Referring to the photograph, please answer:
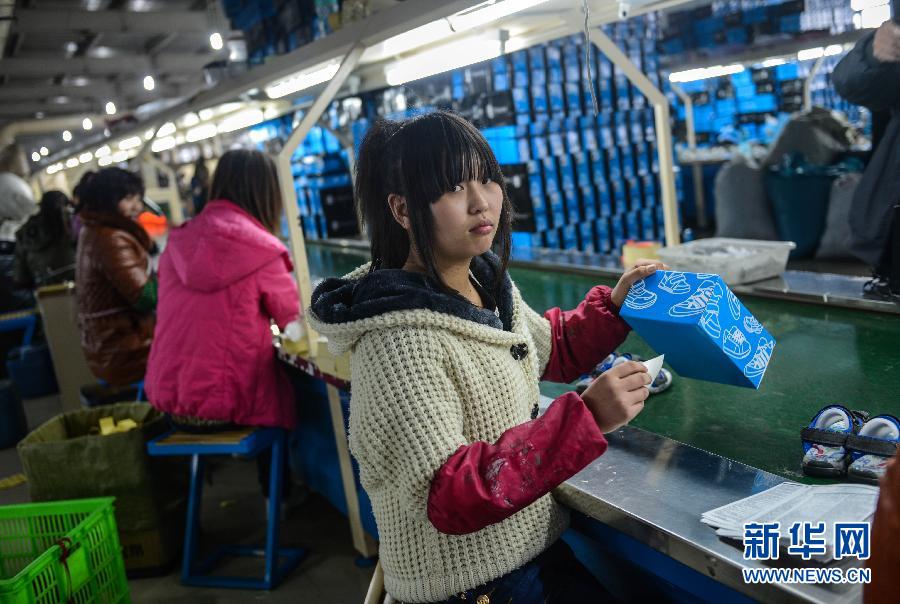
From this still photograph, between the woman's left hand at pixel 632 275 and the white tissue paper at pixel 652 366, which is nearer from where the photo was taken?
the white tissue paper at pixel 652 366

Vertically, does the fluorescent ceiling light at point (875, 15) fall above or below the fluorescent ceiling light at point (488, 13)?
below

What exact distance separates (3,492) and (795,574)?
4.57 meters

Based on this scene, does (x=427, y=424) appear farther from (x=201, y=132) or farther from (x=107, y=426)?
(x=201, y=132)

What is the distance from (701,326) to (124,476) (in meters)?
2.58

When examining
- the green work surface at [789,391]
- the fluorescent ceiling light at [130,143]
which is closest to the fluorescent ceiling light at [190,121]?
the fluorescent ceiling light at [130,143]

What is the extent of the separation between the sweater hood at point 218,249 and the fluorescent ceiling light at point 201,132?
11.2 ft

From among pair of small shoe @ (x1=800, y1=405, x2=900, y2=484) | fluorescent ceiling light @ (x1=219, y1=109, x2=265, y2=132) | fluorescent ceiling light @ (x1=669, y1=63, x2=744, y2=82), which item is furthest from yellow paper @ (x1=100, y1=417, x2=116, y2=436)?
fluorescent ceiling light @ (x1=669, y1=63, x2=744, y2=82)

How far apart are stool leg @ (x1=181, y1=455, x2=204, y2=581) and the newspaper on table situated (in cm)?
234

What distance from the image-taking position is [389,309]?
1.36m

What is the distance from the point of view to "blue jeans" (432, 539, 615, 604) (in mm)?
1423

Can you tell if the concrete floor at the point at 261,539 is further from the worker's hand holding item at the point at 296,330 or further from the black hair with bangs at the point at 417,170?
the black hair with bangs at the point at 417,170

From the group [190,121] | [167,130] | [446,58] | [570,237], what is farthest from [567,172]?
[167,130]

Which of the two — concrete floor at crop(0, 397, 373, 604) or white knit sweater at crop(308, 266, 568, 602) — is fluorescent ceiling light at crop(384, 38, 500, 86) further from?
concrete floor at crop(0, 397, 373, 604)

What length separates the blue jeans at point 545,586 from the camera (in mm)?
1423
